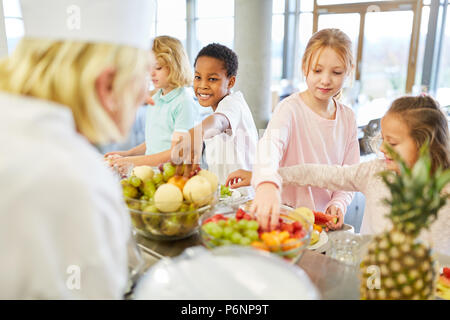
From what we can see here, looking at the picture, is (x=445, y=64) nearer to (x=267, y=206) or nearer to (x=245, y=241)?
(x=267, y=206)

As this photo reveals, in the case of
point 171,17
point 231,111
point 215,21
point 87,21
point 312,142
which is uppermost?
point 171,17

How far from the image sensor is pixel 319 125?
1.87m

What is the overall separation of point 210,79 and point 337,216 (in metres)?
1.10

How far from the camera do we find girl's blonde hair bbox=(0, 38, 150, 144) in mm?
674

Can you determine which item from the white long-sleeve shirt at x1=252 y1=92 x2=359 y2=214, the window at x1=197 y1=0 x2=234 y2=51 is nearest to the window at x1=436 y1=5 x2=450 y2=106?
the window at x1=197 y1=0 x2=234 y2=51

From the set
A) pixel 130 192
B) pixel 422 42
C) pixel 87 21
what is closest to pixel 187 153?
pixel 130 192

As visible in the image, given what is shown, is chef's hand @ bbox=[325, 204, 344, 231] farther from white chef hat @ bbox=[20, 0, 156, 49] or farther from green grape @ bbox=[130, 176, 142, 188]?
white chef hat @ bbox=[20, 0, 156, 49]

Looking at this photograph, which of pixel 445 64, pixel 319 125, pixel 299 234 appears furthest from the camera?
pixel 445 64

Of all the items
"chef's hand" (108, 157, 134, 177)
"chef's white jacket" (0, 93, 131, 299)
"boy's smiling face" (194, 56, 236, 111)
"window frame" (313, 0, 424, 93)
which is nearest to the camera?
"chef's white jacket" (0, 93, 131, 299)

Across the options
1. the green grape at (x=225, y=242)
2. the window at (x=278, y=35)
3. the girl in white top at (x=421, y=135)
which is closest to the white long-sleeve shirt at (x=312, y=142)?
the girl in white top at (x=421, y=135)

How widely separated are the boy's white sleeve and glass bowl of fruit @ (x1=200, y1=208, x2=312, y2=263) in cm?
100

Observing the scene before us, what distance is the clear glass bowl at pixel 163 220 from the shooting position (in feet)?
3.62

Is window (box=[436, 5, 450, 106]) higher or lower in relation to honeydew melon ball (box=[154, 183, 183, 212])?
higher

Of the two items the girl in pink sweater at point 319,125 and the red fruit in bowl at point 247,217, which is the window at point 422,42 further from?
the red fruit in bowl at point 247,217
